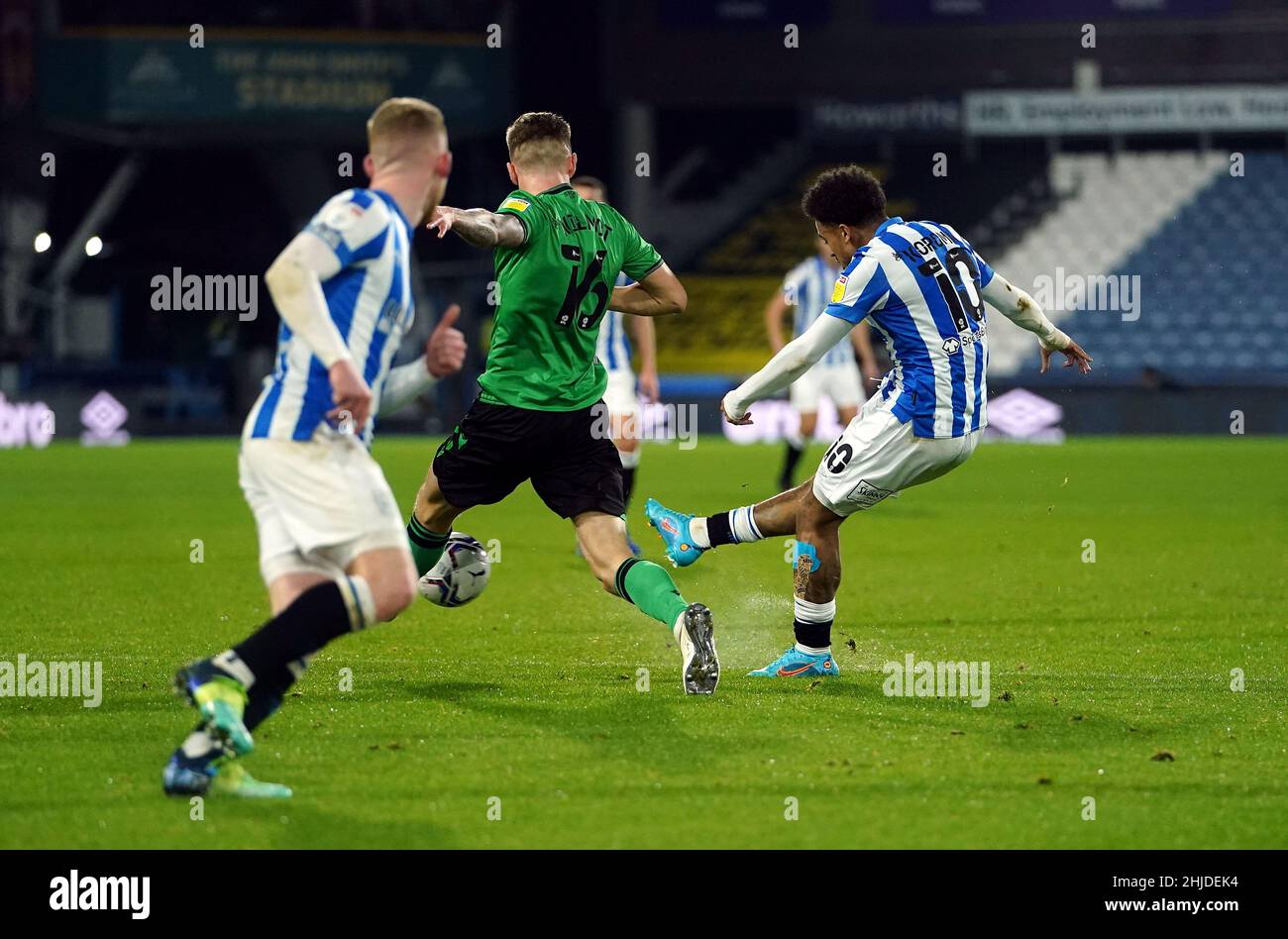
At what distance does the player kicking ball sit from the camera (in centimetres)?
668

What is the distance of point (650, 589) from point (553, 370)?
0.94 meters

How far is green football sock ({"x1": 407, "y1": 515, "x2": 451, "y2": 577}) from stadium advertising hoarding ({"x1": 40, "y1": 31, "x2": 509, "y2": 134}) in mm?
23687

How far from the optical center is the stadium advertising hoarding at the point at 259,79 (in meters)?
29.7

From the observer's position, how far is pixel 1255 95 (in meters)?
31.4

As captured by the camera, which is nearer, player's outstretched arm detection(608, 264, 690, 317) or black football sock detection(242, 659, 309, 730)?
black football sock detection(242, 659, 309, 730)

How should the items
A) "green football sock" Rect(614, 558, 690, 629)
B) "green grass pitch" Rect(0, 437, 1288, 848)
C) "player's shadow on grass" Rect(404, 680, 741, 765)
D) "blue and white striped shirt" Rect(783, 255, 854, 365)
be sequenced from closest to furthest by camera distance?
"green grass pitch" Rect(0, 437, 1288, 848) < "player's shadow on grass" Rect(404, 680, 741, 765) < "green football sock" Rect(614, 558, 690, 629) < "blue and white striped shirt" Rect(783, 255, 854, 365)

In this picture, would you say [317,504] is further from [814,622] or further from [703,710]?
[814,622]

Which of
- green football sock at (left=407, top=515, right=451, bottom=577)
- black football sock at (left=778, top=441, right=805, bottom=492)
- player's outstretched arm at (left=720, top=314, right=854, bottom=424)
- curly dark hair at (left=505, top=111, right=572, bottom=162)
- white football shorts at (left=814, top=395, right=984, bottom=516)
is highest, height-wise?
curly dark hair at (left=505, top=111, right=572, bottom=162)

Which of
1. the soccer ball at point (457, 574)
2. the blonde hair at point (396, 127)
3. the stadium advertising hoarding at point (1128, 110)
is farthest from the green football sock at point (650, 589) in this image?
the stadium advertising hoarding at point (1128, 110)

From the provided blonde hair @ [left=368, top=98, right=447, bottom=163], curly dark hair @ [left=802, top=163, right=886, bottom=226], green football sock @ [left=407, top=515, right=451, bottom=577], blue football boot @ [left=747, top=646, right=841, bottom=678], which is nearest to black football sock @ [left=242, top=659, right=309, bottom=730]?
blonde hair @ [left=368, top=98, right=447, bottom=163]

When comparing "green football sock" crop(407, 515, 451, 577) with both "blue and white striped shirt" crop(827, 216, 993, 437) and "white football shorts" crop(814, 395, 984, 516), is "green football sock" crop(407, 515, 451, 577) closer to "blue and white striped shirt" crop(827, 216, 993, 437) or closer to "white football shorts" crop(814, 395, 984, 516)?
"white football shorts" crop(814, 395, 984, 516)

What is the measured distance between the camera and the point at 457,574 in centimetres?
719

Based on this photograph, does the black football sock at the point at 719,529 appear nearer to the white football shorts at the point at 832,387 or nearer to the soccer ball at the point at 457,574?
the soccer ball at the point at 457,574

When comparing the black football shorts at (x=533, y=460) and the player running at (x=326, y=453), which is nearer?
the player running at (x=326, y=453)
